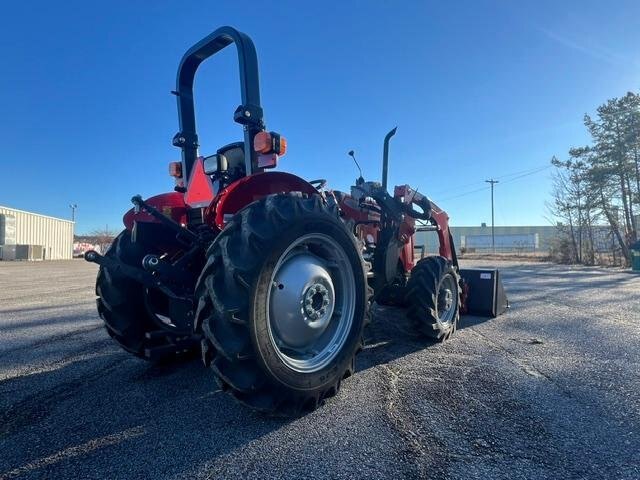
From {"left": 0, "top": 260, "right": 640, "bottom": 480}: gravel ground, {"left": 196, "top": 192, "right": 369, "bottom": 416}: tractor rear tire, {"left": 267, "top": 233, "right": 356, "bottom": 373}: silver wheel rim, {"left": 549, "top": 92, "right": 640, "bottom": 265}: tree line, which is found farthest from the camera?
{"left": 549, "top": 92, "right": 640, "bottom": 265}: tree line

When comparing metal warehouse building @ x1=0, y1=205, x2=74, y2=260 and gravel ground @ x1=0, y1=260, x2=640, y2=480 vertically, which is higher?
metal warehouse building @ x1=0, y1=205, x2=74, y2=260

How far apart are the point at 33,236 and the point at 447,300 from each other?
47792 mm

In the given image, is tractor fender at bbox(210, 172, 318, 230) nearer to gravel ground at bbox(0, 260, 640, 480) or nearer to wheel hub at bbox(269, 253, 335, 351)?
wheel hub at bbox(269, 253, 335, 351)

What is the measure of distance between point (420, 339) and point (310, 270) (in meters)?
2.54

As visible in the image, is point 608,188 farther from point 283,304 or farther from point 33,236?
point 33,236

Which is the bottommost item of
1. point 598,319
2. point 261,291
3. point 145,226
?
point 598,319

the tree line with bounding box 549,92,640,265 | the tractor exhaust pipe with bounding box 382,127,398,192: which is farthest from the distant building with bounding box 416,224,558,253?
the tractor exhaust pipe with bounding box 382,127,398,192

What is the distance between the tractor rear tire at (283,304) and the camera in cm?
229

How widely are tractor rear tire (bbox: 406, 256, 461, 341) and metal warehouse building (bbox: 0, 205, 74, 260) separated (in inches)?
1648

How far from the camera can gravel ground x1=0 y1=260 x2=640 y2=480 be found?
2016 mm

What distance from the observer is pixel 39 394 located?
3049 millimetres

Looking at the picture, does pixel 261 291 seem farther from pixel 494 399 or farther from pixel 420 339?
→ pixel 420 339

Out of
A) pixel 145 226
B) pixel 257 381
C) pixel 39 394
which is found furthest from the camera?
pixel 145 226

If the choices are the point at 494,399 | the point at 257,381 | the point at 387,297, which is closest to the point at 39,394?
the point at 257,381
